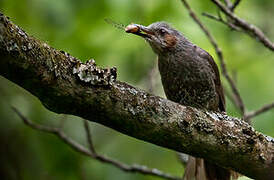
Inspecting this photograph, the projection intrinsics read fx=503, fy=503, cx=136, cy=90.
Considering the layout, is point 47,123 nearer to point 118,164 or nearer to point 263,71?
point 118,164

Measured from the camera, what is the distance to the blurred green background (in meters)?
4.56

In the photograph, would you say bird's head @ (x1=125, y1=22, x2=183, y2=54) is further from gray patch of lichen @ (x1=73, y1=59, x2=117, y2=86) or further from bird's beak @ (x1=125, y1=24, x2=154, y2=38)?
gray patch of lichen @ (x1=73, y1=59, x2=117, y2=86)

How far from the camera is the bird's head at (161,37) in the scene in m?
3.95

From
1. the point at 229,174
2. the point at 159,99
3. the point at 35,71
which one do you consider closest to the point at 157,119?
the point at 159,99

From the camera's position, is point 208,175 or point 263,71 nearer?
point 208,175

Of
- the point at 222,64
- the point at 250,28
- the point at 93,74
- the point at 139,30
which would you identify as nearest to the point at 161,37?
the point at 139,30

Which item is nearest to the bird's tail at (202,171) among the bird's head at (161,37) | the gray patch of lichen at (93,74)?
the bird's head at (161,37)

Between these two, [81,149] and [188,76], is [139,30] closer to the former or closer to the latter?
[188,76]

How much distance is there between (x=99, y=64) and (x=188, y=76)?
1255mm

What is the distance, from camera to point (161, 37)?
159 inches

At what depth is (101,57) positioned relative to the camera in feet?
16.0

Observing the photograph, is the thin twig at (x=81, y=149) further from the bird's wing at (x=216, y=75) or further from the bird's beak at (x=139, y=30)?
the bird's beak at (x=139, y=30)

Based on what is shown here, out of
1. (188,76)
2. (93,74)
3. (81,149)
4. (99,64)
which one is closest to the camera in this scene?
(93,74)

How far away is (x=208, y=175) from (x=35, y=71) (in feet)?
6.88
